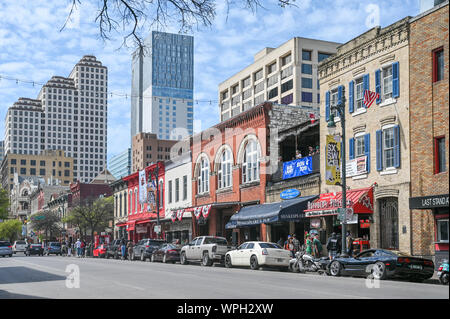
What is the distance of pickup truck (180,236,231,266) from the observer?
31605mm

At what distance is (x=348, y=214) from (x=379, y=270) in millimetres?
5317

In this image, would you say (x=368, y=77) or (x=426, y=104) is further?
(x=368, y=77)

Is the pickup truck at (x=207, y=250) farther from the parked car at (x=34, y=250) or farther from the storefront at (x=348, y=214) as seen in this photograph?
the parked car at (x=34, y=250)

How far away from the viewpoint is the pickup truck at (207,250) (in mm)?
31605

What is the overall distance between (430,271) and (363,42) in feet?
45.0

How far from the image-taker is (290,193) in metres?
34.5

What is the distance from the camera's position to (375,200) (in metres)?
27.5

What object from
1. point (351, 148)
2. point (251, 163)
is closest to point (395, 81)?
point (351, 148)

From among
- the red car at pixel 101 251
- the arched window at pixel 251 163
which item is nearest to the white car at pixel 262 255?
the arched window at pixel 251 163

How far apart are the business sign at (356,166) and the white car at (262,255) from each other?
5.61 meters

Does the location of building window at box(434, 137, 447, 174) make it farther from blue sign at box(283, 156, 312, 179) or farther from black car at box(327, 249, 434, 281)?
blue sign at box(283, 156, 312, 179)

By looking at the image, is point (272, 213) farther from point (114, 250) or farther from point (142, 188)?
point (142, 188)
